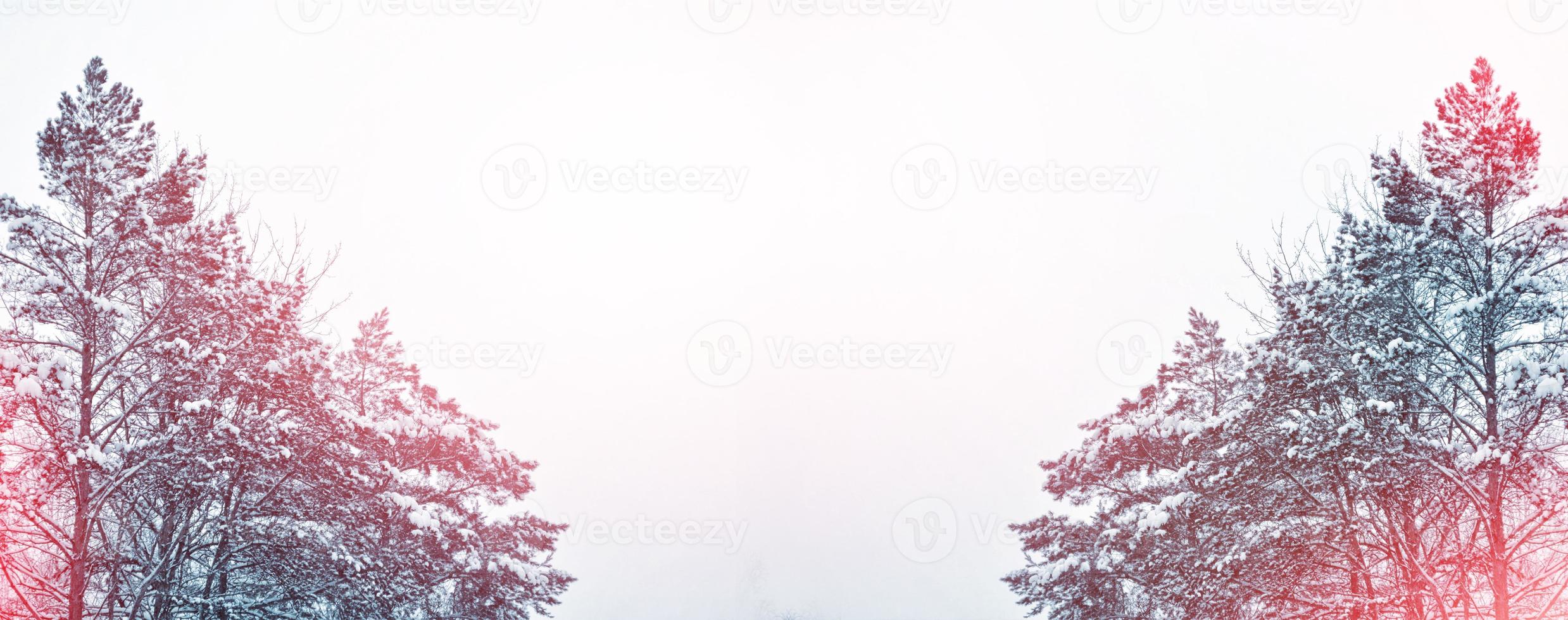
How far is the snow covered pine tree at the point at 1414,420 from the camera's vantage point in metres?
16.5

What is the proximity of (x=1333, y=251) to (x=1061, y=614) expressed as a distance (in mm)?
13835

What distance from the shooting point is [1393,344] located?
1700cm

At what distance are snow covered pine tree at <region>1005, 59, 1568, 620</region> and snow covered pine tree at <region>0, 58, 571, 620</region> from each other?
698 inches

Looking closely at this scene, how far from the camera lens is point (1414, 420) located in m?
18.1

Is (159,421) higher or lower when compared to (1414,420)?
higher

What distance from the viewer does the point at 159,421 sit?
57.7 feet

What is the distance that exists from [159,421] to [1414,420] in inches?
974

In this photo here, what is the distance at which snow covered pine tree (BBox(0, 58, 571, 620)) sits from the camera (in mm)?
15508

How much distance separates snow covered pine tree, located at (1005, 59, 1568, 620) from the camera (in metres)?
16.5

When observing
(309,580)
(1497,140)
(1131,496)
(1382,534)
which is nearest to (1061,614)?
(1131,496)

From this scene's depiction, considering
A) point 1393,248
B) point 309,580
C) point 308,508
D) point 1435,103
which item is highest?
point 1435,103

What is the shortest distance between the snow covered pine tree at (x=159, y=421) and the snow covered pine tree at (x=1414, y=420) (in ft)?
58.1

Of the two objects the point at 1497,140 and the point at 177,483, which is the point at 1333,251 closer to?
the point at 1497,140

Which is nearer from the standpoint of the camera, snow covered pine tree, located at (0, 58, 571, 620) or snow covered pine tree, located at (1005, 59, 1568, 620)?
snow covered pine tree, located at (0, 58, 571, 620)
